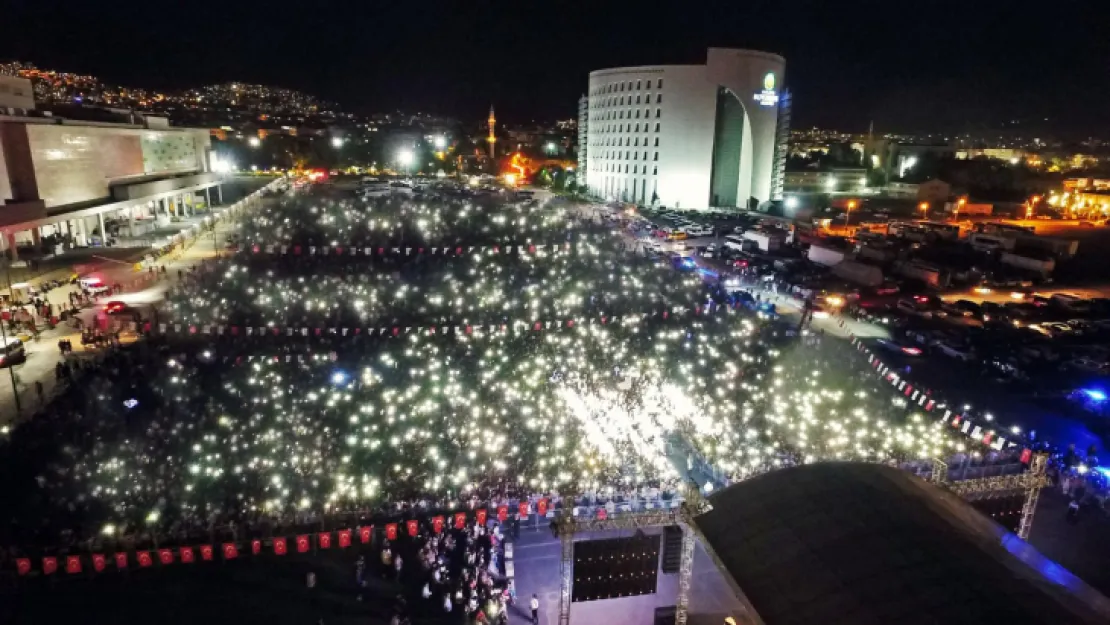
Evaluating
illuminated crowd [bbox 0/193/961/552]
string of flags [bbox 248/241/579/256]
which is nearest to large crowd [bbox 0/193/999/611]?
illuminated crowd [bbox 0/193/961/552]

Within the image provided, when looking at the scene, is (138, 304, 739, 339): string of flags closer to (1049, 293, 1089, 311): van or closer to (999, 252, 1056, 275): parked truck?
(1049, 293, 1089, 311): van

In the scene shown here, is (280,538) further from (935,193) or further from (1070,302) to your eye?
(935,193)

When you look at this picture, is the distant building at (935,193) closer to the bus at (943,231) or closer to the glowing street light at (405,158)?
the bus at (943,231)

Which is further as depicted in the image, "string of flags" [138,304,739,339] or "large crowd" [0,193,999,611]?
"string of flags" [138,304,739,339]

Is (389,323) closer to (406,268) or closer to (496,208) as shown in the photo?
(406,268)

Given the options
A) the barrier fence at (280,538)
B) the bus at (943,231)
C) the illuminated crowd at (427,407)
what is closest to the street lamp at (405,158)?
the bus at (943,231)

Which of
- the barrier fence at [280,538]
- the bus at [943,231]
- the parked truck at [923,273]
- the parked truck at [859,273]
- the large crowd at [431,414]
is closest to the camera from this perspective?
the barrier fence at [280,538]
